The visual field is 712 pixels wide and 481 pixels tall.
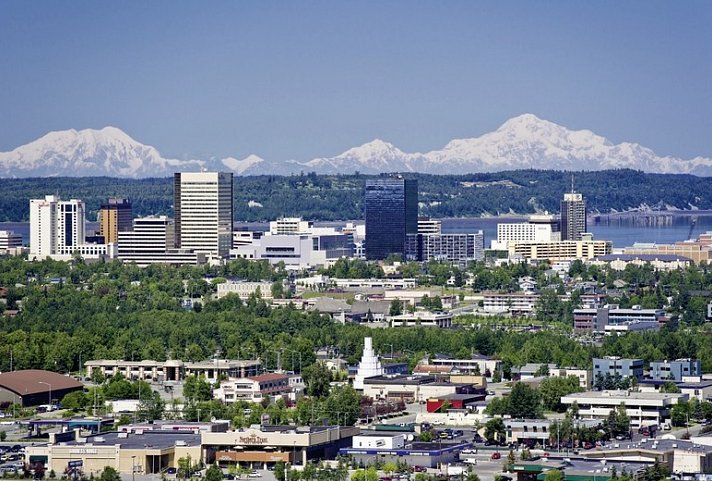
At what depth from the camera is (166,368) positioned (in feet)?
140

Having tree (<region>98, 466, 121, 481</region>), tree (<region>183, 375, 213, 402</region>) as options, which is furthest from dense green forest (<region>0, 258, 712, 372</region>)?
tree (<region>98, 466, 121, 481</region>)

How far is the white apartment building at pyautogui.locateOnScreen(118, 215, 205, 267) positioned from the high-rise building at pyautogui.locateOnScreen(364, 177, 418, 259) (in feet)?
26.3

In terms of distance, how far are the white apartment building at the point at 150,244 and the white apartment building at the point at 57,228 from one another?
13.0 ft

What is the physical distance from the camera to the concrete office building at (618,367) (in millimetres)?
40500

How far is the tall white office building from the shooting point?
269 feet

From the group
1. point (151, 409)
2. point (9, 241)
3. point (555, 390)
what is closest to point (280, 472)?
point (151, 409)

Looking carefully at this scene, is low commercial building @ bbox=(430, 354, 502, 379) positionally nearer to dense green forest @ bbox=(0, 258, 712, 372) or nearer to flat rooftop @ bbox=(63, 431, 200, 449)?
dense green forest @ bbox=(0, 258, 712, 372)

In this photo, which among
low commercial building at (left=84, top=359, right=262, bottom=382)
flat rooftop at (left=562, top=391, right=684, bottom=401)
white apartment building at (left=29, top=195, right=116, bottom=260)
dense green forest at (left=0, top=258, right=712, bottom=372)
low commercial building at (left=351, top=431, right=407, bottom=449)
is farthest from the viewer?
white apartment building at (left=29, top=195, right=116, bottom=260)

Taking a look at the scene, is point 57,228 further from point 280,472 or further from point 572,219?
point 280,472

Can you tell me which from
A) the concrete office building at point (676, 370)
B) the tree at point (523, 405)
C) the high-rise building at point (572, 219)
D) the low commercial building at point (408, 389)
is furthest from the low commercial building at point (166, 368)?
the high-rise building at point (572, 219)

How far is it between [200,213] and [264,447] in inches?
1792

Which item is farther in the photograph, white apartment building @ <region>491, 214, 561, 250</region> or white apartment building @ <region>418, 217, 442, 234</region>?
white apartment building @ <region>491, 214, 561, 250</region>

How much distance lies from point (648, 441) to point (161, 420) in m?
8.10

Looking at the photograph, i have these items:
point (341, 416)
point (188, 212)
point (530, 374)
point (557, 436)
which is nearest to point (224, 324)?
point (530, 374)
